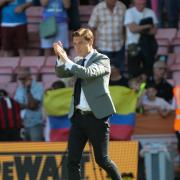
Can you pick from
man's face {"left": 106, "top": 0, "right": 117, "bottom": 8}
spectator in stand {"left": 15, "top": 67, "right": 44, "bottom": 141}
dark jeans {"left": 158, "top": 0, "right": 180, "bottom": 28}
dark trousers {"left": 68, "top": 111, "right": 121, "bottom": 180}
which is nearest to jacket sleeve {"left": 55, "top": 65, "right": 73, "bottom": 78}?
dark trousers {"left": 68, "top": 111, "right": 121, "bottom": 180}

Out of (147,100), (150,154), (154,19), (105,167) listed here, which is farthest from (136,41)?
(105,167)

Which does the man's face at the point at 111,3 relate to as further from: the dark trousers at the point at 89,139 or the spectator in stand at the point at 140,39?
the dark trousers at the point at 89,139

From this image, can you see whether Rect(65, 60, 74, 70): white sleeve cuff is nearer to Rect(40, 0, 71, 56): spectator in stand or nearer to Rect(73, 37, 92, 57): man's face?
Rect(73, 37, 92, 57): man's face

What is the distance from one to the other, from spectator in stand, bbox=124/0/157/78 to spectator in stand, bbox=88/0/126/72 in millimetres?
185

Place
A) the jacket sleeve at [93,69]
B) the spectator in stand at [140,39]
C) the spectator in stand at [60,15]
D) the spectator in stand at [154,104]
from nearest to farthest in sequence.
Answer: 1. the jacket sleeve at [93,69]
2. the spectator in stand at [154,104]
3. the spectator in stand at [140,39]
4. the spectator in stand at [60,15]

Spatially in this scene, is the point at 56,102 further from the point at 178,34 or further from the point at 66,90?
the point at 178,34

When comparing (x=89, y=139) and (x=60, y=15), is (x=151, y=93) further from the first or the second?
(x=89, y=139)

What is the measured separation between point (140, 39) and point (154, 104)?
55.5 inches

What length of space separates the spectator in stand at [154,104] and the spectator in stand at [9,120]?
1.63m

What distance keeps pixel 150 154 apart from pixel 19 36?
12.0ft

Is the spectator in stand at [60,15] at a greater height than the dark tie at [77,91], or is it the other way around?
the dark tie at [77,91]

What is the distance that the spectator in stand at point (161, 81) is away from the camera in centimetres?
1156

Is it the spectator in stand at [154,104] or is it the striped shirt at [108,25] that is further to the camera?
the striped shirt at [108,25]

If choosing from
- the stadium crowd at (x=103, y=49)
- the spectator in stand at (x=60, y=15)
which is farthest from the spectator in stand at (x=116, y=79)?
the spectator in stand at (x=60, y=15)
